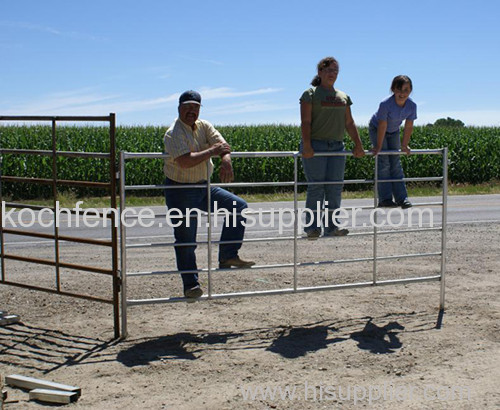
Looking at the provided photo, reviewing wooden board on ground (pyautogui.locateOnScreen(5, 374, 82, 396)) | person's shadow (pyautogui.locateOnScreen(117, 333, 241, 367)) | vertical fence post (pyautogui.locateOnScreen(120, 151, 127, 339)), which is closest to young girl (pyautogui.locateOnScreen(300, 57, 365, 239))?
person's shadow (pyautogui.locateOnScreen(117, 333, 241, 367))

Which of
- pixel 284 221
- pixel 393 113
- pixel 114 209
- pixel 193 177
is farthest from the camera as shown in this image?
pixel 284 221

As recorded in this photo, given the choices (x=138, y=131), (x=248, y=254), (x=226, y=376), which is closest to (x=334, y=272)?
(x=248, y=254)

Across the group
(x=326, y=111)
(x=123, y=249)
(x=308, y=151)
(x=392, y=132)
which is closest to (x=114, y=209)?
(x=123, y=249)

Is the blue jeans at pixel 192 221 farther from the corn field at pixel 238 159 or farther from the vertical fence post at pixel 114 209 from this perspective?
the corn field at pixel 238 159

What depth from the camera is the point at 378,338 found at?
649 centimetres

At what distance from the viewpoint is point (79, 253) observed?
1100cm

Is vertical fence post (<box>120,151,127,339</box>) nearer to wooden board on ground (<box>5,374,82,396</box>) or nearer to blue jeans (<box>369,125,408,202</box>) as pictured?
wooden board on ground (<box>5,374,82,396</box>)

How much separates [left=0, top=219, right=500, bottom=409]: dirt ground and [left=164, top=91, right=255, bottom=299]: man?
0.72 meters

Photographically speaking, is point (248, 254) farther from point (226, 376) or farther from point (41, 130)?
point (41, 130)

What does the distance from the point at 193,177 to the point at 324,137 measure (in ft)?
4.88

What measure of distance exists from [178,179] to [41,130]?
2270 centimetres

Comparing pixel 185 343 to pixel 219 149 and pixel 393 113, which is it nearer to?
pixel 219 149

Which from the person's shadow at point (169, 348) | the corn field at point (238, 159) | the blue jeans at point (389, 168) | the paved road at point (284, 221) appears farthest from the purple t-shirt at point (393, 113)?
the corn field at point (238, 159)

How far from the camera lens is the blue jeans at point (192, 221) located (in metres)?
6.48
